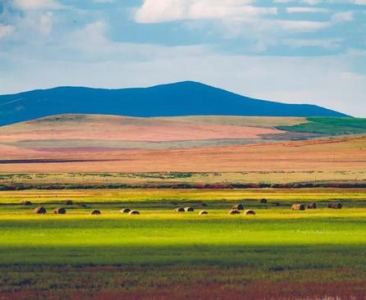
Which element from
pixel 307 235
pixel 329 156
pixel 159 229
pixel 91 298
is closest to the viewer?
pixel 91 298

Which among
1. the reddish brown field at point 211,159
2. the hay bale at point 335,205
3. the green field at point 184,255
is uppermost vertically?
the reddish brown field at point 211,159

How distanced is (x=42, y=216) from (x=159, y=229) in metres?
9.44

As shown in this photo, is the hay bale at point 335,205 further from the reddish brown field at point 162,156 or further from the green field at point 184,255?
the reddish brown field at point 162,156

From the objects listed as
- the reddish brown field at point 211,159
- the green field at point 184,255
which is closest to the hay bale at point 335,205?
the green field at point 184,255

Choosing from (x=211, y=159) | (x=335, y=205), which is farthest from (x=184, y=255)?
(x=211, y=159)

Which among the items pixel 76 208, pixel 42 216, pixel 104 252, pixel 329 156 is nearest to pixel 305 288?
pixel 104 252

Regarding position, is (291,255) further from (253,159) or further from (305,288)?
(253,159)

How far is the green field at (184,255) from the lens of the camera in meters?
27.6

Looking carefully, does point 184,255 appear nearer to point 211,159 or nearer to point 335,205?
point 335,205

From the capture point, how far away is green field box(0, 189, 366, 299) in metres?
27.6

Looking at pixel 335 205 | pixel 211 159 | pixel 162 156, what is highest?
pixel 162 156

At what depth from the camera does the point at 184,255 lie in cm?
3306

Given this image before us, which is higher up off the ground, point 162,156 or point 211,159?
point 162,156

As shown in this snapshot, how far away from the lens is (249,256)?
32.9 m
